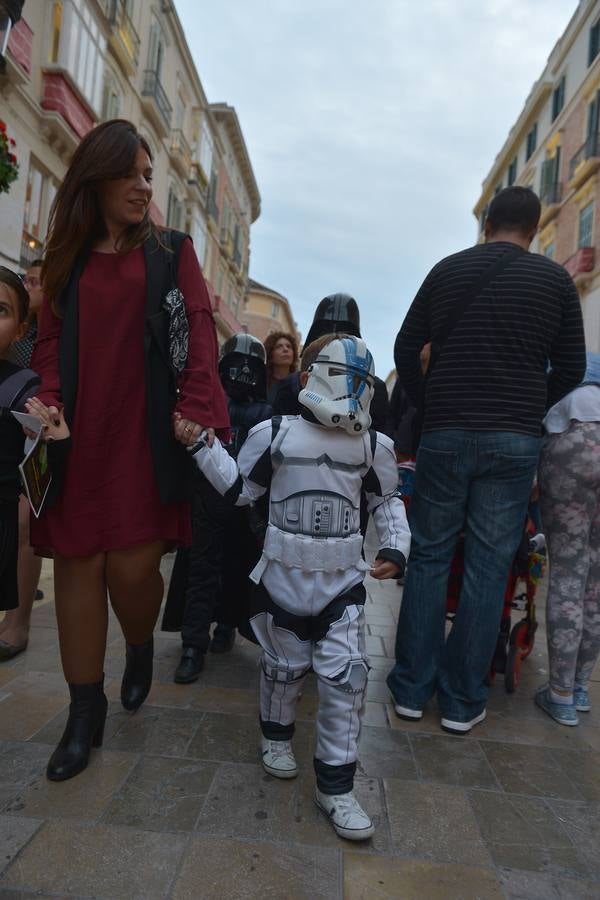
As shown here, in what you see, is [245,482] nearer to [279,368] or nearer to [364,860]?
[364,860]

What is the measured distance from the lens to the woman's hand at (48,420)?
210 cm

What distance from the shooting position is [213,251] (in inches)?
1298

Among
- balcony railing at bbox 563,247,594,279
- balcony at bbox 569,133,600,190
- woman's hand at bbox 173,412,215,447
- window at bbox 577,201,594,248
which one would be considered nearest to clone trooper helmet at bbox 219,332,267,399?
woman's hand at bbox 173,412,215,447

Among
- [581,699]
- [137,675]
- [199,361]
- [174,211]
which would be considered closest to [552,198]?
[174,211]

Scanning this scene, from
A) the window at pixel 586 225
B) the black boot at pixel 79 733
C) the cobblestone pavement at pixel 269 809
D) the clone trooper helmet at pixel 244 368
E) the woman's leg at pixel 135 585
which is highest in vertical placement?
the window at pixel 586 225

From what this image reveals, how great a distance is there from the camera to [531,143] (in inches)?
1179

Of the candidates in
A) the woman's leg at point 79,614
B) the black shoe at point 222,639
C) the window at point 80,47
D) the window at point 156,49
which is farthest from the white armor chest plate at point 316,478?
the window at point 156,49

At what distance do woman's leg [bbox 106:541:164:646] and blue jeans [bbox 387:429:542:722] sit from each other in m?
1.18

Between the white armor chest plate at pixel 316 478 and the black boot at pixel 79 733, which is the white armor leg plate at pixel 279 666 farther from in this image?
the black boot at pixel 79 733

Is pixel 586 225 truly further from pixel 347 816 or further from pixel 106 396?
pixel 347 816

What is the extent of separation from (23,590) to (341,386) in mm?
2050

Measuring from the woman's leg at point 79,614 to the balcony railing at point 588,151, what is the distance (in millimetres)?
24141

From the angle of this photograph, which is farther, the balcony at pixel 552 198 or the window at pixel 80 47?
the balcony at pixel 552 198

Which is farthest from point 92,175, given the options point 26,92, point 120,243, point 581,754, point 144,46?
point 144,46
